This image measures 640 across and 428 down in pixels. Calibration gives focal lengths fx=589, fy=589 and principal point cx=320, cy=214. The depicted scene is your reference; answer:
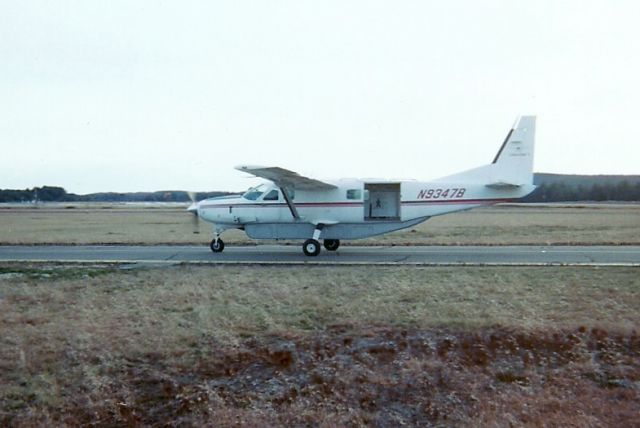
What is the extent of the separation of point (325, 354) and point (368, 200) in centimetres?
1487

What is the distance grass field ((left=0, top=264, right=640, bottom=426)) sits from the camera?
6531 millimetres

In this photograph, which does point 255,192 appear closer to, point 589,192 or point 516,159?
point 516,159

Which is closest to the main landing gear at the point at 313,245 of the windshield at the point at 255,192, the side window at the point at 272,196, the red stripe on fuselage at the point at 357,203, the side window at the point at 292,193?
the red stripe on fuselage at the point at 357,203

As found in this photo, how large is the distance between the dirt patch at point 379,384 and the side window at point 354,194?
1357cm

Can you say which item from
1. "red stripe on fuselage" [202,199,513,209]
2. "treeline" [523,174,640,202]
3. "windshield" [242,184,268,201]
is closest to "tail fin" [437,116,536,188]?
"red stripe on fuselage" [202,199,513,209]

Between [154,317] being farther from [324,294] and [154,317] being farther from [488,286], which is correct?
[488,286]

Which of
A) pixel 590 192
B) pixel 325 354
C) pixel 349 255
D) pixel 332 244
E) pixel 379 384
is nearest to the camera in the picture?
pixel 379 384

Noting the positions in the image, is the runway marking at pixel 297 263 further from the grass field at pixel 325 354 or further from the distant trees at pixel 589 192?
the distant trees at pixel 589 192

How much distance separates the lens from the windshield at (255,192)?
2335 cm

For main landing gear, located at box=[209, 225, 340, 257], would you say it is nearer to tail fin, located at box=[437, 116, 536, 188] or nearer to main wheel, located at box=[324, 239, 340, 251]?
main wheel, located at box=[324, 239, 340, 251]

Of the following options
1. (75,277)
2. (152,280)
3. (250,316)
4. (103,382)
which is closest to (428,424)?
(103,382)

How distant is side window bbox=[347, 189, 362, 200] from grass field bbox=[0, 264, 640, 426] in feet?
28.5

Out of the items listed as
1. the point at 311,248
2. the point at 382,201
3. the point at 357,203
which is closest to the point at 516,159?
the point at 382,201

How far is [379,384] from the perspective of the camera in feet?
24.0
